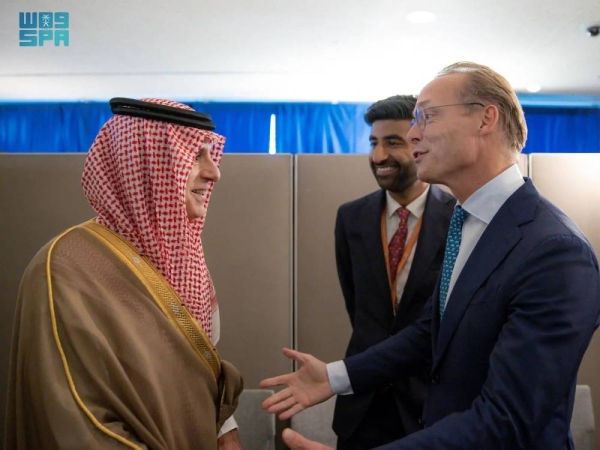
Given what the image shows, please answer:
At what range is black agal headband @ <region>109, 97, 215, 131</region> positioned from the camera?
4.54ft

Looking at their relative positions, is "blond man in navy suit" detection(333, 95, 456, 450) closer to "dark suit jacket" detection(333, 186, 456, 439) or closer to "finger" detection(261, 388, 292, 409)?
"dark suit jacket" detection(333, 186, 456, 439)

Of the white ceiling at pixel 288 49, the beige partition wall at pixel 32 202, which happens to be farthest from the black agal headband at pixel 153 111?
the white ceiling at pixel 288 49

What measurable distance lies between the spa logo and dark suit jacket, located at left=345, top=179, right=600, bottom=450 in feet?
13.3

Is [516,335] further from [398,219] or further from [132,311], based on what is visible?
[398,219]

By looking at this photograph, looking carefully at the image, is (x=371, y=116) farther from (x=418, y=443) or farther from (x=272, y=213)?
(x=418, y=443)

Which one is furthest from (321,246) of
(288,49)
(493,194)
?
(288,49)

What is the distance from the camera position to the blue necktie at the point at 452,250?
4.66ft

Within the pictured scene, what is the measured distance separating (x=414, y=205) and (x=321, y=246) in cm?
105

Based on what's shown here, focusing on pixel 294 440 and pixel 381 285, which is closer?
pixel 294 440

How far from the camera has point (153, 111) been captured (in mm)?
1404

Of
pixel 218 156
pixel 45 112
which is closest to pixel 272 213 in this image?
pixel 218 156

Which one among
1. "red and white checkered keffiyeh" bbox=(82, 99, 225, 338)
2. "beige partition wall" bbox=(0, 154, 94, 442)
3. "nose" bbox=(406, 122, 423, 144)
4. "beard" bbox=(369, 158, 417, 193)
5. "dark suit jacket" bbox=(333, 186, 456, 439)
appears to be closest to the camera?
"red and white checkered keffiyeh" bbox=(82, 99, 225, 338)

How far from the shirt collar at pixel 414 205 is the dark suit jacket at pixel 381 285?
1.0 inches

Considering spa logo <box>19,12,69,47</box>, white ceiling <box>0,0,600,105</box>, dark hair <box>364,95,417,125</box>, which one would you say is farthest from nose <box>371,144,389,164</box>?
spa logo <box>19,12,69,47</box>
